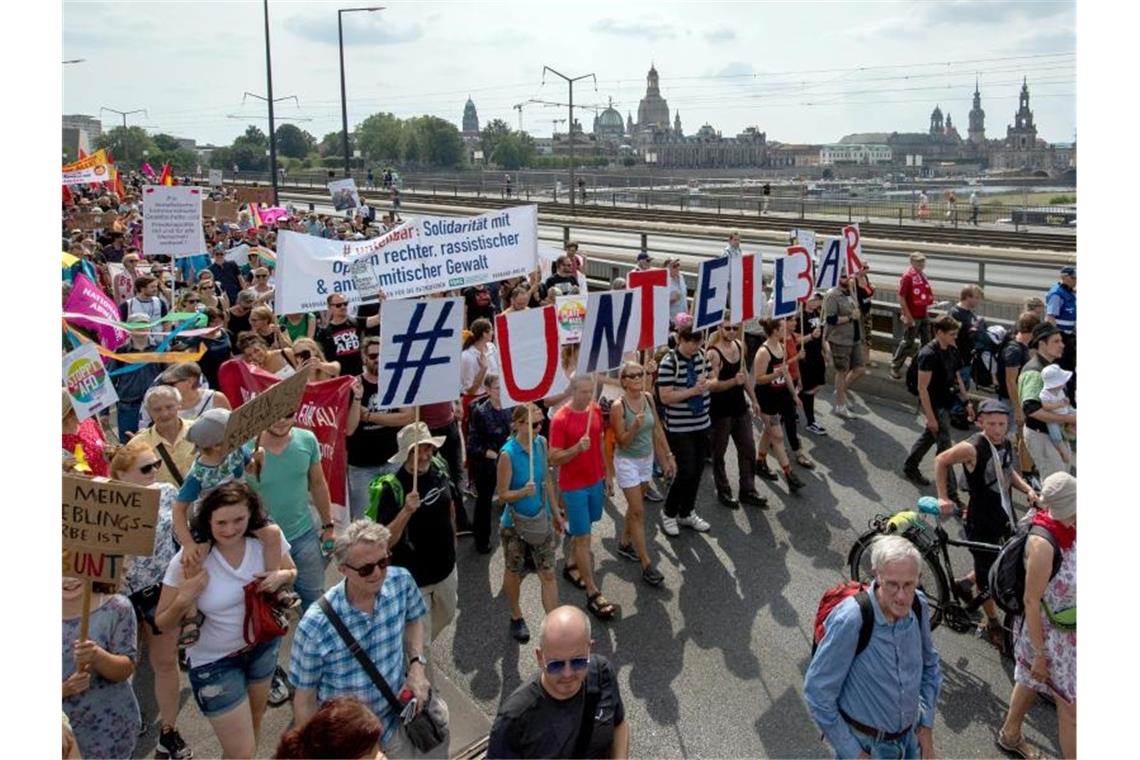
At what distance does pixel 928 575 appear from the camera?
584cm

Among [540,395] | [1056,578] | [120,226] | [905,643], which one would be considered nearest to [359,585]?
[905,643]

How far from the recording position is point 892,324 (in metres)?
12.3

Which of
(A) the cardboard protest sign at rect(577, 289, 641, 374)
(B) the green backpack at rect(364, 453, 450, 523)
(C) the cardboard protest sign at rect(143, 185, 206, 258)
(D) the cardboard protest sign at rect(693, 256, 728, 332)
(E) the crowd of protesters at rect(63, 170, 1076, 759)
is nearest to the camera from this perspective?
(E) the crowd of protesters at rect(63, 170, 1076, 759)

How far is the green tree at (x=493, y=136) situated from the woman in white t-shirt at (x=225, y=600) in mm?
144970

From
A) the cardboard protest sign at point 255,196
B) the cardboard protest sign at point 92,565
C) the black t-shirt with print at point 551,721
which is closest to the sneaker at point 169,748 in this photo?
the cardboard protest sign at point 92,565

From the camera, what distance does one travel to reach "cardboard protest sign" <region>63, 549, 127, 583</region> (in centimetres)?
350

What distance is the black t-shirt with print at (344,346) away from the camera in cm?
845

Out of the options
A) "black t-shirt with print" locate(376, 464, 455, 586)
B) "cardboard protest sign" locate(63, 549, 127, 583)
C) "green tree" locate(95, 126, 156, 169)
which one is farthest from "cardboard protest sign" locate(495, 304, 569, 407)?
"green tree" locate(95, 126, 156, 169)

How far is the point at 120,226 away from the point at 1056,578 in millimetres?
18944

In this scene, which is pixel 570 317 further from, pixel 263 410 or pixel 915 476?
pixel 263 410

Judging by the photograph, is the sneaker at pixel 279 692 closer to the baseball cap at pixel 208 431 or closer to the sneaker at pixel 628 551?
the baseball cap at pixel 208 431

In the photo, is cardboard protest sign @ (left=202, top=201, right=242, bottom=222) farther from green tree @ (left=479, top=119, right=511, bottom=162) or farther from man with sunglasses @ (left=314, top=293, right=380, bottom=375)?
green tree @ (left=479, top=119, right=511, bottom=162)

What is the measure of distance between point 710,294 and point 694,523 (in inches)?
73.0

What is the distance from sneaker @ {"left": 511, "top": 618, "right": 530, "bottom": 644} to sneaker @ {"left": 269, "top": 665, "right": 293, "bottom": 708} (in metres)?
1.33
